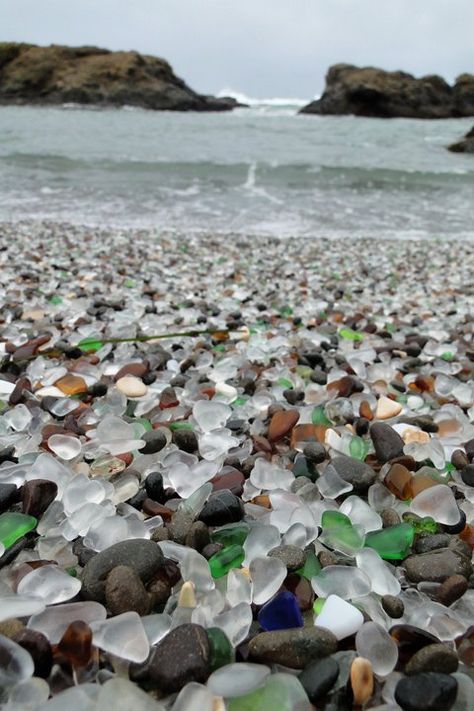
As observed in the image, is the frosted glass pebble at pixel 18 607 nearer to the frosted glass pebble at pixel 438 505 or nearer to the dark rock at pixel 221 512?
the dark rock at pixel 221 512

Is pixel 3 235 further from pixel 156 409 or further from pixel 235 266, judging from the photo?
pixel 156 409

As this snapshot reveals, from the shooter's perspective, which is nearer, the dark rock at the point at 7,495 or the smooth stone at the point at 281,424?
the dark rock at the point at 7,495

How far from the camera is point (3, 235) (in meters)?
5.43

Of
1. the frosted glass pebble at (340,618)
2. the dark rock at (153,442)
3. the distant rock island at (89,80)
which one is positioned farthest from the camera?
the distant rock island at (89,80)

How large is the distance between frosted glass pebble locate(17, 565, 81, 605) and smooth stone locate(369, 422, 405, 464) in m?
0.88

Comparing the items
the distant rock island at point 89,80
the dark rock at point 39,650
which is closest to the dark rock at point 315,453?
the dark rock at point 39,650

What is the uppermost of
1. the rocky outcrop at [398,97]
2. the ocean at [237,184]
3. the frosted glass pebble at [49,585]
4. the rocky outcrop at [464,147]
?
the rocky outcrop at [398,97]

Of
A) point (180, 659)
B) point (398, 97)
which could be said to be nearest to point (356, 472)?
point (180, 659)

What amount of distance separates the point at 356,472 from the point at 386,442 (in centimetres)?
20

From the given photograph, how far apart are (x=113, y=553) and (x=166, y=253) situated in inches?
178

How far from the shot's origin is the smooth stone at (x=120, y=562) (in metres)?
0.90

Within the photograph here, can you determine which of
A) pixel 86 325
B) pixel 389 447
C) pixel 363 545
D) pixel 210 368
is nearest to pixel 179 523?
pixel 363 545

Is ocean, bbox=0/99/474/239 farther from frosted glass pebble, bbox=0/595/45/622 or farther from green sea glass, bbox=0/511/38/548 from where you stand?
frosted glass pebble, bbox=0/595/45/622

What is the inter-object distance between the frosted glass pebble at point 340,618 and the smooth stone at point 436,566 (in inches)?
6.9
